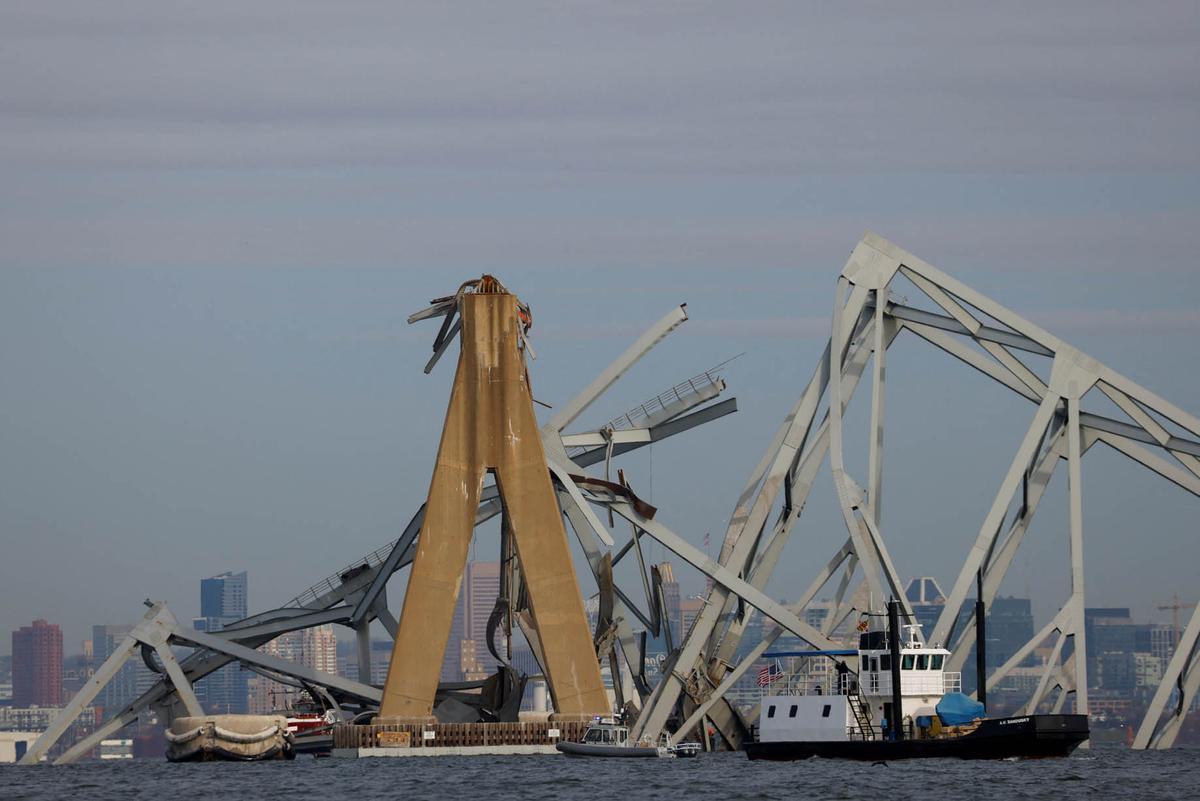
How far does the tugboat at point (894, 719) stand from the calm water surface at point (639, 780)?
30.0 inches

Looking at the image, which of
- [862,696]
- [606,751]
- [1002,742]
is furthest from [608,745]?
[1002,742]

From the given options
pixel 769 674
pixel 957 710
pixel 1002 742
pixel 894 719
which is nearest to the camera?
pixel 1002 742

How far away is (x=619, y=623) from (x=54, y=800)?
92.1 ft

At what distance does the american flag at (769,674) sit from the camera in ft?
261

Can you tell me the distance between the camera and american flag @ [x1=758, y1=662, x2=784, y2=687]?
79625 millimetres

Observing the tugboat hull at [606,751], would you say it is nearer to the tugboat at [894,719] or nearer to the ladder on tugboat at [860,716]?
the tugboat at [894,719]

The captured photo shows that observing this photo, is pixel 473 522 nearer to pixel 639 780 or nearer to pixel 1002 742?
pixel 639 780

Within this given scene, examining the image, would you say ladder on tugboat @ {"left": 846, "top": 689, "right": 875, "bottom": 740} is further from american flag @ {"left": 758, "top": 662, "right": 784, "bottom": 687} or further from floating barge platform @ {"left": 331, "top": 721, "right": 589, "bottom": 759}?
floating barge platform @ {"left": 331, "top": 721, "right": 589, "bottom": 759}

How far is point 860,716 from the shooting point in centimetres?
7544

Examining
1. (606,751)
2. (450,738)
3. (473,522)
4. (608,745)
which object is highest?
(473,522)

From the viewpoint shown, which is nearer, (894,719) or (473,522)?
(894,719)

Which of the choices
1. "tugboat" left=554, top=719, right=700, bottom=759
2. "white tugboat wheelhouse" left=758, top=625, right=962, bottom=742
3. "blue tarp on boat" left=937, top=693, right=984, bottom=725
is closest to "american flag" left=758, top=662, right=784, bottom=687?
"white tugboat wheelhouse" left=758, top=625, right=962, bottom=742

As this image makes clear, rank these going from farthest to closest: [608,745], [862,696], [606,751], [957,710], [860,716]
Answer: [608,745] < [606,751] < [860,716] < [862,696] < [957,710]

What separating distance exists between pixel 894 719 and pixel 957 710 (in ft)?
7.30
